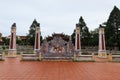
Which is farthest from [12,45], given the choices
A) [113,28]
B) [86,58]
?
[113,28]

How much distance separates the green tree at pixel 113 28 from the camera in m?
28.7

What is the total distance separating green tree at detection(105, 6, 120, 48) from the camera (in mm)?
28703

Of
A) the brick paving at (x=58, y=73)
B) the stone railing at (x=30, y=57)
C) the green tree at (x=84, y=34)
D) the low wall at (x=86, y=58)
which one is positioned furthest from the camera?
the green tree at (x=84, y=34)

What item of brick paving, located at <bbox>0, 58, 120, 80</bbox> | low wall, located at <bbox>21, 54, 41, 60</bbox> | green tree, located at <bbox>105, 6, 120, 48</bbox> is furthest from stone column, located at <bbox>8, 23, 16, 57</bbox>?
green tree, located at <bbox>105, 6, 120, 48</bbox>

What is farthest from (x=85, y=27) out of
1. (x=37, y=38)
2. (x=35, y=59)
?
(x=35, y=59)

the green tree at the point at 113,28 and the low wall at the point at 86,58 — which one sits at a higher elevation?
the green tree at the point at 113,28

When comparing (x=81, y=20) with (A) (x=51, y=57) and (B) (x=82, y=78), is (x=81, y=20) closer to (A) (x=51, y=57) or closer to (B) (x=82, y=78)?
(A) (x=51, y=57)

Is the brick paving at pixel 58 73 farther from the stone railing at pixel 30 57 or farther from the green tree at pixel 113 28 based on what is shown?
the green tree at pixel 113 28

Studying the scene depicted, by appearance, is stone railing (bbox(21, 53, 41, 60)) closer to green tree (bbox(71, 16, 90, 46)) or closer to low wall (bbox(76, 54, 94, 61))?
low wall (bbox(76, 54, 94, 61))

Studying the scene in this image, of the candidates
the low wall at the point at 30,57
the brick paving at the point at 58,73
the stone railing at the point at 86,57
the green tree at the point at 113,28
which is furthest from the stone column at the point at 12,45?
the green tree at the point at 113,28

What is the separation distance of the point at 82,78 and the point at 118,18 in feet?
78.5

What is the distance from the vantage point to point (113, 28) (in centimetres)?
2911

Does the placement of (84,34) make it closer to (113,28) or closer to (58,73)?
(113,28)

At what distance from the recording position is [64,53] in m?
16.3
